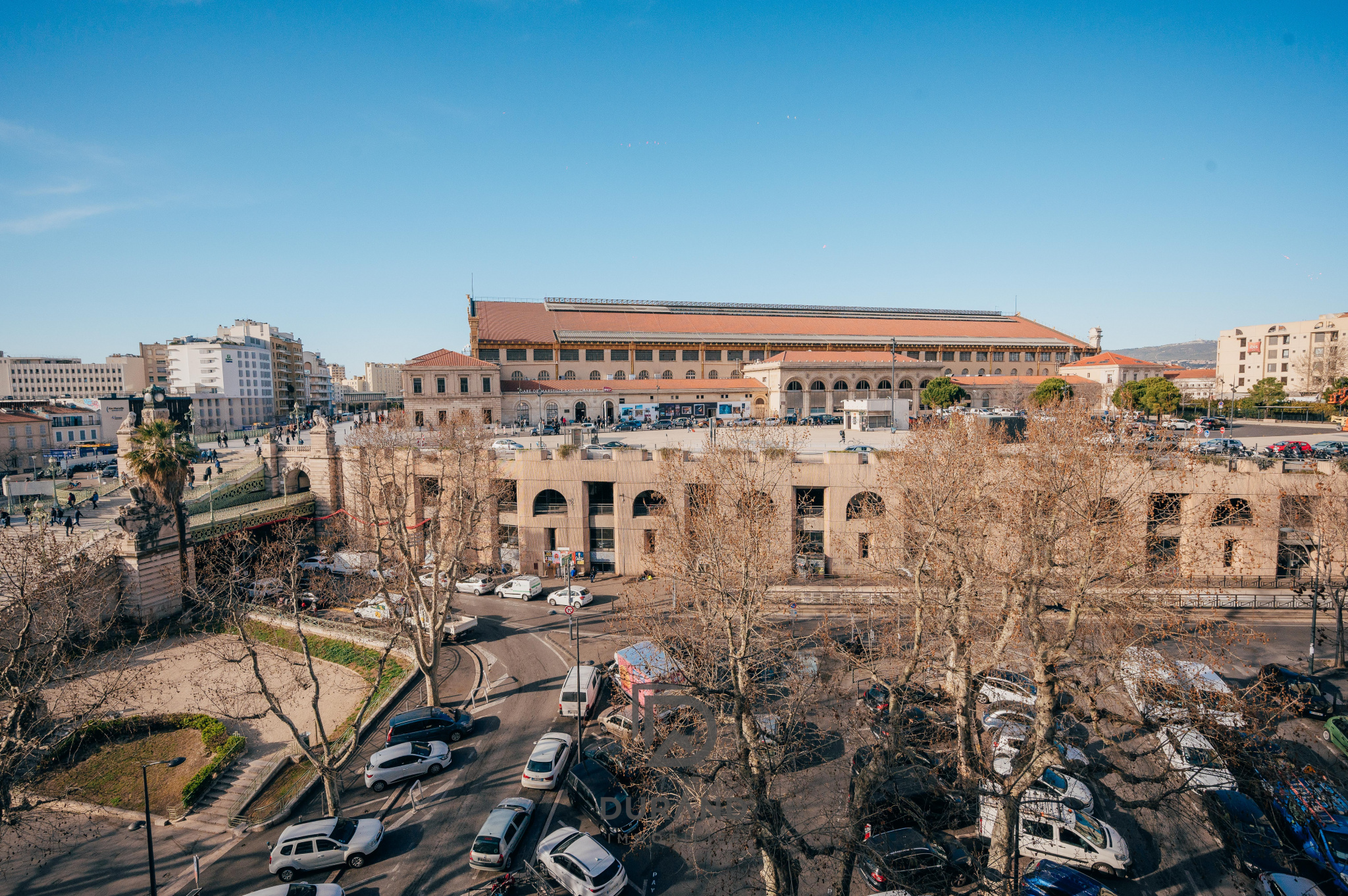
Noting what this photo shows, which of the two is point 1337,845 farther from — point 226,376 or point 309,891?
point 226,376

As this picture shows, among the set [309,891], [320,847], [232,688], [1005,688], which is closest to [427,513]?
[232,688]

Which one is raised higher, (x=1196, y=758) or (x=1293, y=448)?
(x=1293, y=448)

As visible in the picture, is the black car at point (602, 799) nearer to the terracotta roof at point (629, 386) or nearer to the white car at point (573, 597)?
the white car at point (573, 597)

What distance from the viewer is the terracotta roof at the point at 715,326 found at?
75.6 meters

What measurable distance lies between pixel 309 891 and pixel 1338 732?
2892 centimetres

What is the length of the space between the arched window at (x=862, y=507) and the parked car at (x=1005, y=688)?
36.8ft

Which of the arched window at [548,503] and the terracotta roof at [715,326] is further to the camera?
the terracotta roof at [715,326]

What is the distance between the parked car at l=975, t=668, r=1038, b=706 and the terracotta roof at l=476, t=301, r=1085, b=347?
201ft

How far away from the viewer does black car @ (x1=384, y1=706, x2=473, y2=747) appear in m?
21.4

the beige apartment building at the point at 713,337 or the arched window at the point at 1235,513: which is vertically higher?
the beige apartment building at the point at 713,337

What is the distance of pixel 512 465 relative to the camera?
38.8 meters

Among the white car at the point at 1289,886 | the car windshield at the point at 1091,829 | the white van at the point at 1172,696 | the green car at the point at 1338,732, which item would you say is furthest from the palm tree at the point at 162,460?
the green car at the point at 1338,732

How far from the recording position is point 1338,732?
774 inches

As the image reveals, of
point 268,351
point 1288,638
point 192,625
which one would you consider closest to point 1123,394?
point 1288,638
